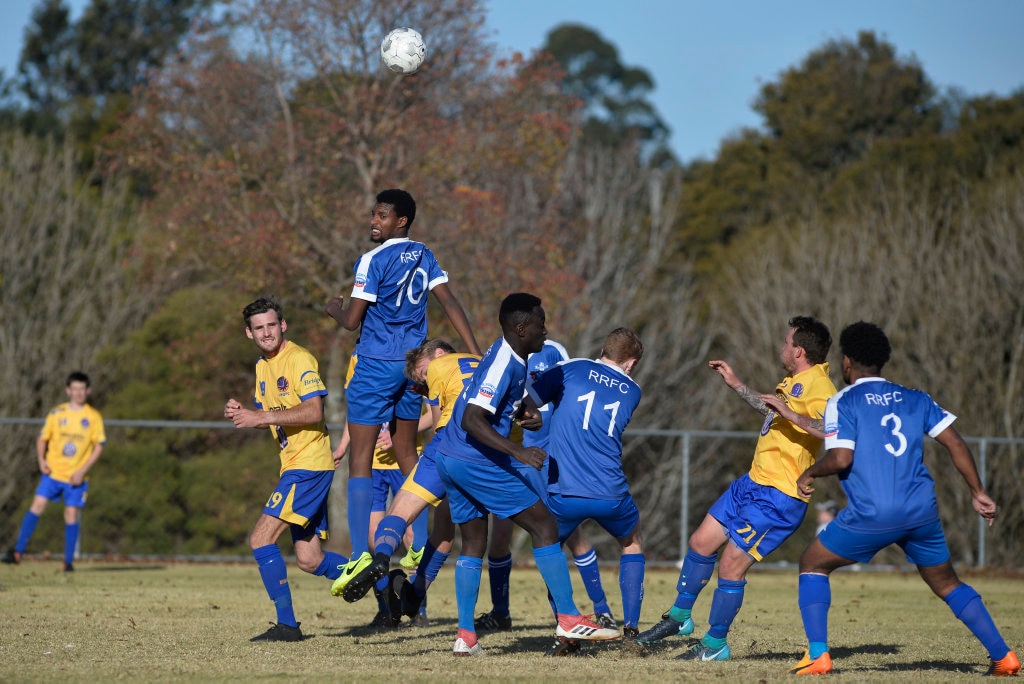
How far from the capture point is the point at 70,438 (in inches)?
595

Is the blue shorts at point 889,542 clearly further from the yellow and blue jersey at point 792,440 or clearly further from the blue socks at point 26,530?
the blue socks at point 26,530

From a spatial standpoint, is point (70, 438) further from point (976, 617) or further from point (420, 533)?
point (976, 617)

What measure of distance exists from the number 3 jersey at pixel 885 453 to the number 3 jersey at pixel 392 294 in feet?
10.5

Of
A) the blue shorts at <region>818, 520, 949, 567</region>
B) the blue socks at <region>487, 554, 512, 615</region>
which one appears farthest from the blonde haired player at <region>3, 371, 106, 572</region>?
the blue shorts at <region>818, 520, 949, 567</region>

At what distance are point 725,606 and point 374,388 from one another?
2837mm

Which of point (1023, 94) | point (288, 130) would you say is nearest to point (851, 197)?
point (1023, 94)

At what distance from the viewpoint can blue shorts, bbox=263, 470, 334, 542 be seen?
805 cm

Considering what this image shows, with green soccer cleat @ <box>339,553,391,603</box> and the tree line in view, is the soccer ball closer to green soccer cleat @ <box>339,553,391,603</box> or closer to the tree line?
green soccer cleat @ <box>339,553,391,603</box>

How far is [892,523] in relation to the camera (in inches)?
250

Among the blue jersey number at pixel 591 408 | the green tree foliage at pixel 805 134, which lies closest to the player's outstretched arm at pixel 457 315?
the blue jersey number at pixel 591 408

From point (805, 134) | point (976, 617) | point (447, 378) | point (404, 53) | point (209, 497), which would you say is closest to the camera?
point (976, 617)

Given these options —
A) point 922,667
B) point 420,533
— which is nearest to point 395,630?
point 420,533

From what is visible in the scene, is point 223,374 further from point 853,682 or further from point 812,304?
point 853,682

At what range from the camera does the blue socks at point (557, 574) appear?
23.1 ft
